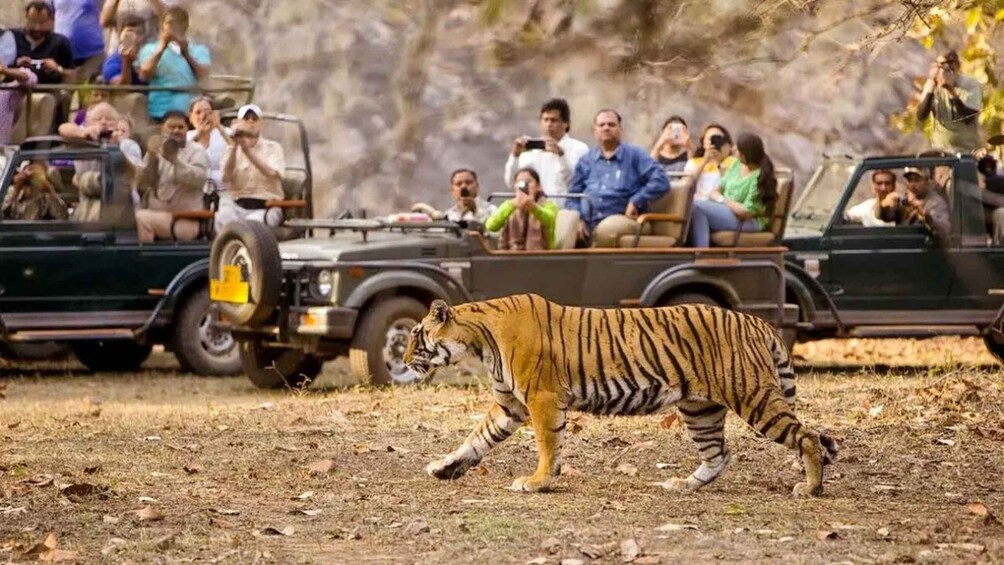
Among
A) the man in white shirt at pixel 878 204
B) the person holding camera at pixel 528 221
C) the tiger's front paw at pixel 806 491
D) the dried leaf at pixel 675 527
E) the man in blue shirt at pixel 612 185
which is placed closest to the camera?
A: the dried leaf at pixel 675 527

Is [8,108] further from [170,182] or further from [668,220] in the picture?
[668,220]

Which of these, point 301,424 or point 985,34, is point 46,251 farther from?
point 985,34

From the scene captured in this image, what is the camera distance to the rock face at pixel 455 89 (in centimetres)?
680

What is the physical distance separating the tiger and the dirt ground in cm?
23

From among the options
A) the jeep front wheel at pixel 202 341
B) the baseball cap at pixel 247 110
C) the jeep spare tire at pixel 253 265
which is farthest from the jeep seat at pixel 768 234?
the jeep front wheel at pixel 202 341

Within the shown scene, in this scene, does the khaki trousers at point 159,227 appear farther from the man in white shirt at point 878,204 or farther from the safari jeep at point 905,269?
the man in white shirt at point 878,204

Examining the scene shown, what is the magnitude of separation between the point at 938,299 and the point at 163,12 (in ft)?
30.4

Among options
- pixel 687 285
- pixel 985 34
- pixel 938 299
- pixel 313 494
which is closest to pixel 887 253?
pixel 938 299

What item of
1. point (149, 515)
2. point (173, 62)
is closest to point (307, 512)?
point (149, 515)

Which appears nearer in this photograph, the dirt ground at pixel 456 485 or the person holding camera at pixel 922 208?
the dirt ground at pixel 456 485

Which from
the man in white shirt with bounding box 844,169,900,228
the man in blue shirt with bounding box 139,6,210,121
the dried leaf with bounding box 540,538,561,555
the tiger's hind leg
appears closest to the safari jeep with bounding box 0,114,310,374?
the man in blue shirt with bounding box 139,6,210,121

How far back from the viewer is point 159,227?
1677cm

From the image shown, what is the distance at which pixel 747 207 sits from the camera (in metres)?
16.0

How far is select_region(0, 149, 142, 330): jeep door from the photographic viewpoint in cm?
1630
